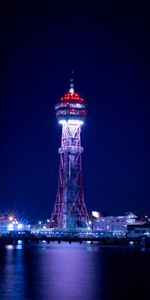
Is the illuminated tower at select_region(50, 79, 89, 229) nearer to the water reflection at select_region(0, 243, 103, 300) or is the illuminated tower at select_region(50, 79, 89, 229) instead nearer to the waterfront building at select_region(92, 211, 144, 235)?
the waterfront building at select_region(92, 211, 144, 235)

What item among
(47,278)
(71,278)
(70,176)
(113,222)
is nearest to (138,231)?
(70,176)

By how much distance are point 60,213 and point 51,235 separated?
227 inches

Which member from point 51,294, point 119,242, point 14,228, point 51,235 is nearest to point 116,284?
point 51,294

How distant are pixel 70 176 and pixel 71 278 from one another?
8808 cm

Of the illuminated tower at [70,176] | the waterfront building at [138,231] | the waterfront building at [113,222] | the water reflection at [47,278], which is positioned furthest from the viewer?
the waterfront building at [113,222]

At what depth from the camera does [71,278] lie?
51.2 meters

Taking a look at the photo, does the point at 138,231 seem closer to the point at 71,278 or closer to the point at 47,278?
the point at 71,278

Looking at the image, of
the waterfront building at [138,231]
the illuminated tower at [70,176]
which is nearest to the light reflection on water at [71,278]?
the waterfront building at [138,231]

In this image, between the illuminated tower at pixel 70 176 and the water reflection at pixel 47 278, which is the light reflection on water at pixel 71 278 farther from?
the illuminated tower at pixel 70 176

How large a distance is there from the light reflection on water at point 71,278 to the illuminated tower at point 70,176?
65.5 metres

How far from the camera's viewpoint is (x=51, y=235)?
140000 mm

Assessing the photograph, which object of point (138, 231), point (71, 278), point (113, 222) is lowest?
point (71, 278)

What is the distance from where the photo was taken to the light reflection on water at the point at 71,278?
4191cm

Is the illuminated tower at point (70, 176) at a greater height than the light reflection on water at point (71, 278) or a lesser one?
greater
